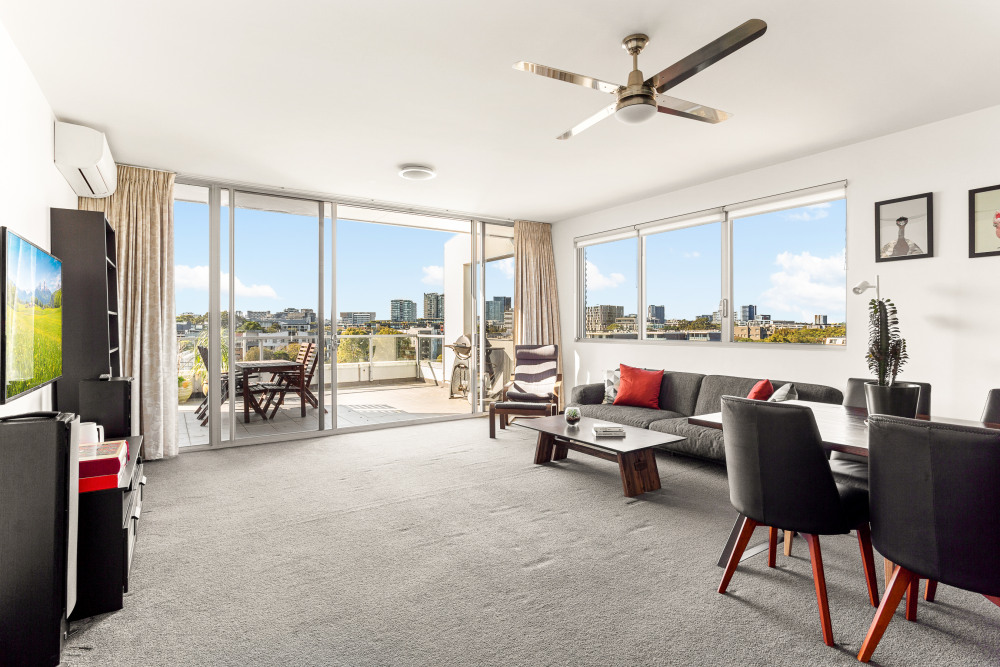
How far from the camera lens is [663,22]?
2.43 metres

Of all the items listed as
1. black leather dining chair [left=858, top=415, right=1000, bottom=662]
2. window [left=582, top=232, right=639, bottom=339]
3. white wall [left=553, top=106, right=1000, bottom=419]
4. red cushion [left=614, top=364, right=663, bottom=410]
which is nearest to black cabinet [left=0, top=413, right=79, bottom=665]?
black leather dining chair [left=858, top=415, right=1000, bottom=662]

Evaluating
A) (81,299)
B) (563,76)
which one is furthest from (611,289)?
(81,299)

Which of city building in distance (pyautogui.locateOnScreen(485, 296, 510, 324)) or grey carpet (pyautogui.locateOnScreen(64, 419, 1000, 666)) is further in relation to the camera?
city building in distance (pyautogui.locateOnScreen(485, 296, 510, 324))

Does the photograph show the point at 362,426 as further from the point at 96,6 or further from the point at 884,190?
the point at 884,190

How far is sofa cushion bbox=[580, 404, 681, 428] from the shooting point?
4543 millimetres

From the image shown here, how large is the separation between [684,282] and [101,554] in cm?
510

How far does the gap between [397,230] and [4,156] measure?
533 cm

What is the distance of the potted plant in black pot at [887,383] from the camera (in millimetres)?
2279

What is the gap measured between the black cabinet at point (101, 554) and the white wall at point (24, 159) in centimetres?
72

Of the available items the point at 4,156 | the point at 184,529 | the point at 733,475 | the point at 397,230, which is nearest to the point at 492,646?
the point at 733,475

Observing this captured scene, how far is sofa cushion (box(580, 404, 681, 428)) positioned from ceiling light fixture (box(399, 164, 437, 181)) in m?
2.61

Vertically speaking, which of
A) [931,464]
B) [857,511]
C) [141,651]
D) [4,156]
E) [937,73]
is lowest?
[141,651]

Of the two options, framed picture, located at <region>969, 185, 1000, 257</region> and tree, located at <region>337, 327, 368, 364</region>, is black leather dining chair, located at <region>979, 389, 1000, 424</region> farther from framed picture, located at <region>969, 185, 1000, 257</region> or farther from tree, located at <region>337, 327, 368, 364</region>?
tree, located at <region>337, 327, 368, 364</region>

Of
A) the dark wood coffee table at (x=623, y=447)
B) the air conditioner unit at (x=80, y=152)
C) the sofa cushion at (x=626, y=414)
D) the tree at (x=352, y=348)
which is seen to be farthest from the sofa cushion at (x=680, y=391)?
the air conditioner unit at (x=80, y=152)
